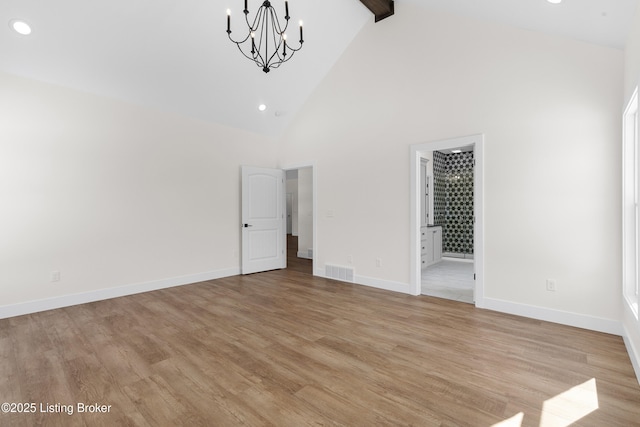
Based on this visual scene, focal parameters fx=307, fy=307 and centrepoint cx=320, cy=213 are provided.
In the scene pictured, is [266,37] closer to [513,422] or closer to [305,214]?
[513,422]

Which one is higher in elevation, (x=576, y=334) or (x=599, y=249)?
(x=599, y=249)

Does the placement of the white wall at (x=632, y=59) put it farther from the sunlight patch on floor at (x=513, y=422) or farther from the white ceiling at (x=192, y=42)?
the sunlight patch on floor at (x=513, y=422)

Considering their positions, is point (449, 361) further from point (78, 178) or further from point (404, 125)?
point (78, 178)

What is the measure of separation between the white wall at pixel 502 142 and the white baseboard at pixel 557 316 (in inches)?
0.9

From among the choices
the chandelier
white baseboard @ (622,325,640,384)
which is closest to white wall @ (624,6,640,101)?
white baseboard @ (622,325,640,384)

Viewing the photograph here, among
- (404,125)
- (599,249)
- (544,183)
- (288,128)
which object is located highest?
(288,128)

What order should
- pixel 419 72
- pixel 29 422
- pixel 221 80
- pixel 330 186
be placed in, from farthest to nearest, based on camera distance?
pixel 330 186, pixel 221 80, pixel 419 72, pixel 29 422

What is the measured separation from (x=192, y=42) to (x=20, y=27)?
1.69 metres

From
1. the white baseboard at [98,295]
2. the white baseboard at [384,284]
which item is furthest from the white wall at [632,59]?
the white baseboard at [98,295]

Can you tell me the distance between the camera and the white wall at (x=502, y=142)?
304 cm

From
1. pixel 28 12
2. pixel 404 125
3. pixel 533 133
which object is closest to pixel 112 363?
pixel 28 12

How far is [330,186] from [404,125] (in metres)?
1.62

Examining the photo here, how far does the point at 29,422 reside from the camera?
70.3 inches

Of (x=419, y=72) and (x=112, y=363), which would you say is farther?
(x=419, y=72)
